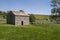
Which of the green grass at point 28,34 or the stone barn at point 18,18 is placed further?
the stone barn at point 18,18

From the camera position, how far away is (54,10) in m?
98.8

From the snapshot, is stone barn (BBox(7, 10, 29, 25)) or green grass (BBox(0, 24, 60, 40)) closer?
green grass (BBox(0, 24, 60, 40))

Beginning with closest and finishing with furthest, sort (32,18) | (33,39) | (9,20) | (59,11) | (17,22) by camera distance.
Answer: (33,39) → (17,22) → (9,20) → (32,18) → (59,11)

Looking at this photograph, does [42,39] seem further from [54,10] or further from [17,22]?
[54,10]

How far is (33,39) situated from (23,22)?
169 ft

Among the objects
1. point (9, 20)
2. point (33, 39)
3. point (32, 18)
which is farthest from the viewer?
point (32, 18)

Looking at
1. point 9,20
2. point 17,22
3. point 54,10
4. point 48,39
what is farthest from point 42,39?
point 54,10

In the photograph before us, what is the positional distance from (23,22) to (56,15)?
32772mm

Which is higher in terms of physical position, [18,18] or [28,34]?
[18,18]

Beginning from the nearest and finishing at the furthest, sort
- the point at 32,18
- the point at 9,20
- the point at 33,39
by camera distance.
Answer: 1. the point at 33,39
2. the point at 9,20
3. the point at 32,18

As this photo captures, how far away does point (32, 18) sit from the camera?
8775 centimetres

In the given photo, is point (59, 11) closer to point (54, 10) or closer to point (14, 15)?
point (54, 10)

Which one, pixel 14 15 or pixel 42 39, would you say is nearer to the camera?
pixel 42 39

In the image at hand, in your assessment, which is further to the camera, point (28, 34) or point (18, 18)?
point (18, 18)
